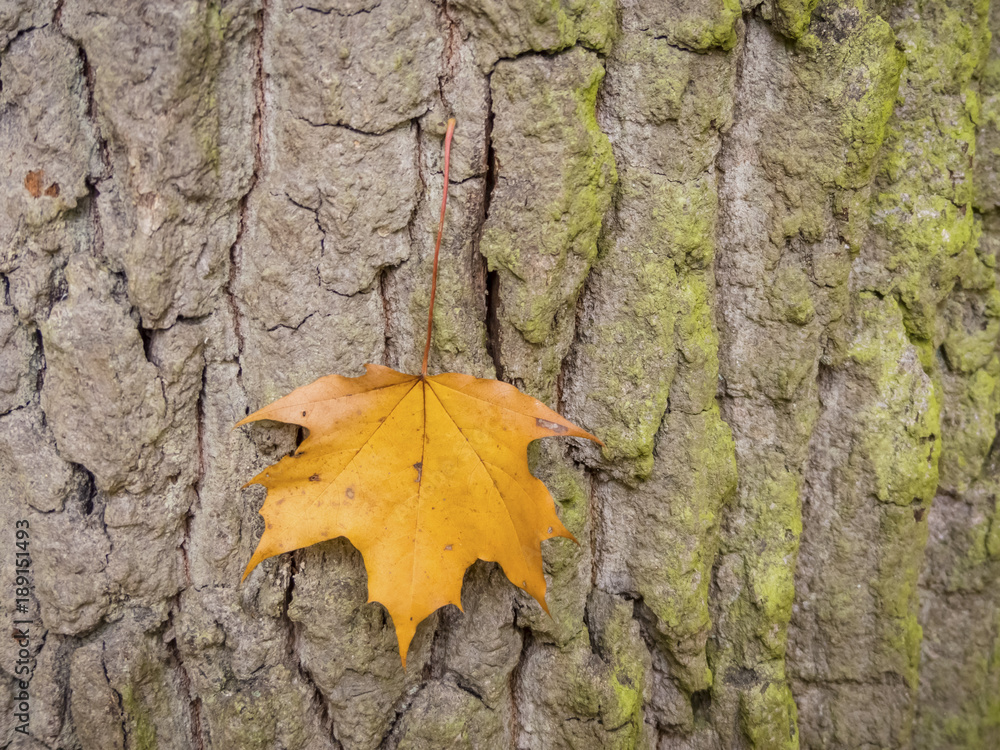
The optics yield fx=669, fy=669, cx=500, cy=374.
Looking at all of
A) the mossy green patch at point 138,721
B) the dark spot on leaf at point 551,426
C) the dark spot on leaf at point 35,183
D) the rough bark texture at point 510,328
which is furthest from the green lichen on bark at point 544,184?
the mossy green patch at point 138,721

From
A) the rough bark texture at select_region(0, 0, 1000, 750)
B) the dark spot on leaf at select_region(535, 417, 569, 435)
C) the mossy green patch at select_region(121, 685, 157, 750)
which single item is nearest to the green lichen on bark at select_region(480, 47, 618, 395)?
the rough bark texture at select_region(0, 0, 1000, 750)

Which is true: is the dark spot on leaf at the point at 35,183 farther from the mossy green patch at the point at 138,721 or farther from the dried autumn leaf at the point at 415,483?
the mossy green patch at the point at 138,721

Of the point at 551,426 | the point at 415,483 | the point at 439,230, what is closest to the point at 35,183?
the point at 439,230

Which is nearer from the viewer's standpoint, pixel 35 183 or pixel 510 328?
pixel 35 183

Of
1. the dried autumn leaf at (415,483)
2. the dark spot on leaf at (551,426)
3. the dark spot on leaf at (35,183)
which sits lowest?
the dried autumn leaf at (415,483)

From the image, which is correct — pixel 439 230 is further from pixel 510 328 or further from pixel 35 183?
pixel 35 183

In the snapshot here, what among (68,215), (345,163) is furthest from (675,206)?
(68,215)
